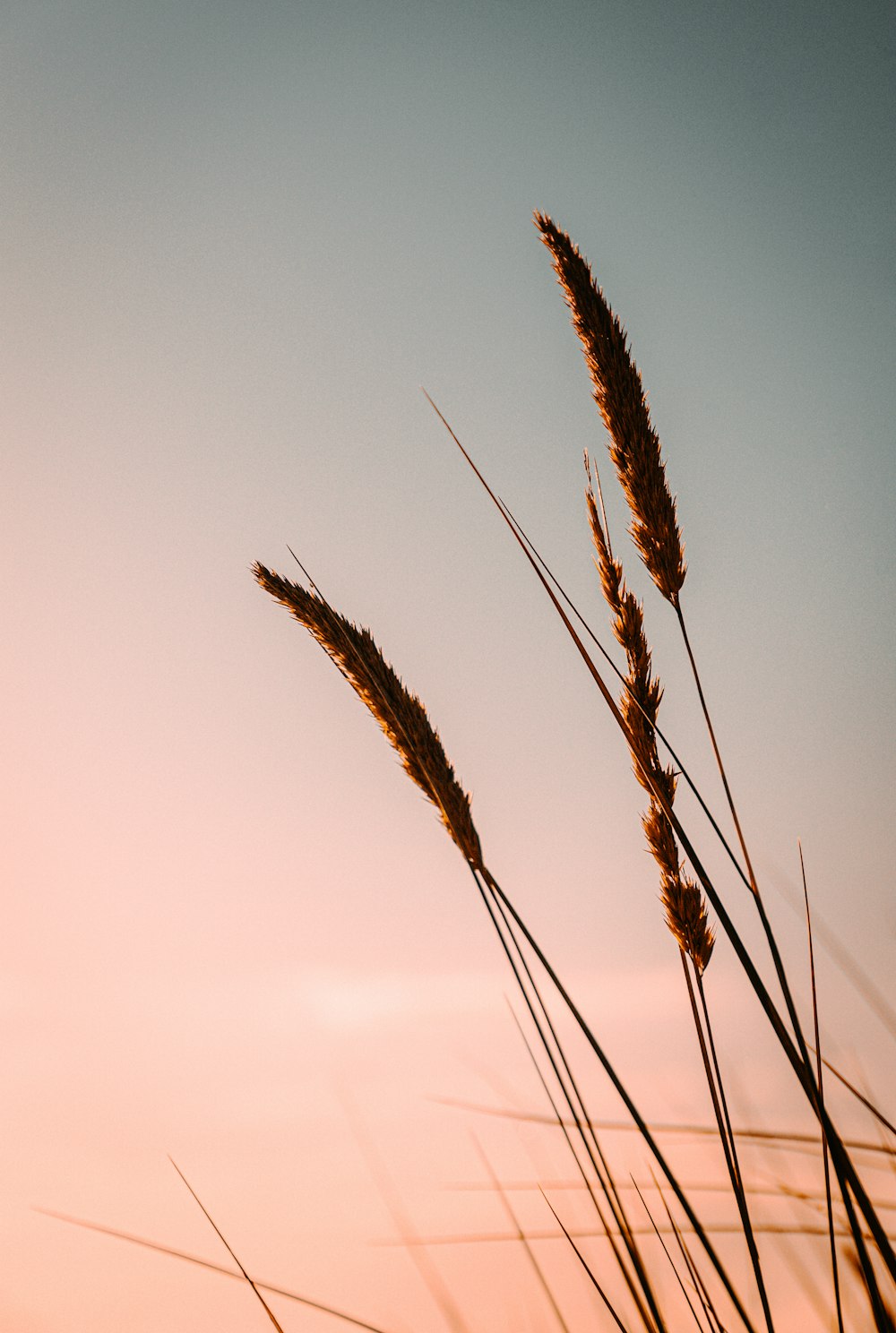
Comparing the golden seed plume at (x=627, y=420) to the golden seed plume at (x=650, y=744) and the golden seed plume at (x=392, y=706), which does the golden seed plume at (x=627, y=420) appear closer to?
the golden seed plume at (x=650, y=744)

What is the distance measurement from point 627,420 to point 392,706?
521mm

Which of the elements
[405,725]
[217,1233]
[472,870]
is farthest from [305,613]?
[217,1233]

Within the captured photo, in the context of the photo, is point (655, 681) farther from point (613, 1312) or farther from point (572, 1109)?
point (613, 1312)

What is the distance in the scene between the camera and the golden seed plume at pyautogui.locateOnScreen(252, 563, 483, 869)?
0.93 metres

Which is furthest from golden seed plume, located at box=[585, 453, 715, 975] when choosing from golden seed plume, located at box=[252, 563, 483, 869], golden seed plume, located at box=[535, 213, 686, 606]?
golden seed plume, located at box=[252, 563, 483, 869]

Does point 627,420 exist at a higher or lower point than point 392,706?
higher

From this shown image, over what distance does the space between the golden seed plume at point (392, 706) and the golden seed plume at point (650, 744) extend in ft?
0.93

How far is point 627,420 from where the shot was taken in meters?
0.96

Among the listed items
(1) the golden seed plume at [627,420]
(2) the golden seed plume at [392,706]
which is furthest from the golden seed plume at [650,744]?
(2) the golden seed plume at [392,706]

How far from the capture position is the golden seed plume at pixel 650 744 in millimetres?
1029

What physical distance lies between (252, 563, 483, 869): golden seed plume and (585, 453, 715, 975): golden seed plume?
0.93ft

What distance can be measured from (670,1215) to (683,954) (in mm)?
410

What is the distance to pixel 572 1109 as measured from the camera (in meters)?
0.96

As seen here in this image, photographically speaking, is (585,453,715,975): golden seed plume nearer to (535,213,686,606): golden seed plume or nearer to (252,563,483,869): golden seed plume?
(535,213,686,606): golden seed plume
